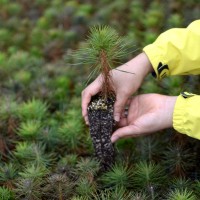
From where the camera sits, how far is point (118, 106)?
1.50 meters

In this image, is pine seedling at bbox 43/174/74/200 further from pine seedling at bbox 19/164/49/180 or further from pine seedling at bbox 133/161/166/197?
pine seedling at bbox 133/161/166/197

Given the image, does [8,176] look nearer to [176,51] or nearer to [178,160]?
[178,160]

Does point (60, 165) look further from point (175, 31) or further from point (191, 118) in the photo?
point (175, 31)

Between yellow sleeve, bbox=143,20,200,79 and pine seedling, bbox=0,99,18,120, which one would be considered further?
pine seedling, bbox=0,99,18,120

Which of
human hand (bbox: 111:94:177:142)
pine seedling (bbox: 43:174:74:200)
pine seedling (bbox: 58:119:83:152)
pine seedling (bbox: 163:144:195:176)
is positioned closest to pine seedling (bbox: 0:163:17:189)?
pine seedling (bbox: 43:174:74:200)

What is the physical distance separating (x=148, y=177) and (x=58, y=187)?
31 centimetres

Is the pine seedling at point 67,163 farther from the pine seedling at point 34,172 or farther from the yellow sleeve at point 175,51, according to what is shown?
the yellow sleeve at point 175,51

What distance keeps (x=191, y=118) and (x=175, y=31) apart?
0.37 meters

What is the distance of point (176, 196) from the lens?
1.29 meters

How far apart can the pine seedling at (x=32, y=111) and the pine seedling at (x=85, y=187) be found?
47cm

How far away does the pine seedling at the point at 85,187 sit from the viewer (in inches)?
55.0

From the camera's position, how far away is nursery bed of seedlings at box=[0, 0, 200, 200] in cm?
142

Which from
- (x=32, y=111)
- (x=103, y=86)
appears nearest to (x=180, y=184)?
(x=103, y=86)

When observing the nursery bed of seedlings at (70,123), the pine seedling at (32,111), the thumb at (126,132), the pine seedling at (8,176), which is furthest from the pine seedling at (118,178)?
the pine seedling at (32,111)
